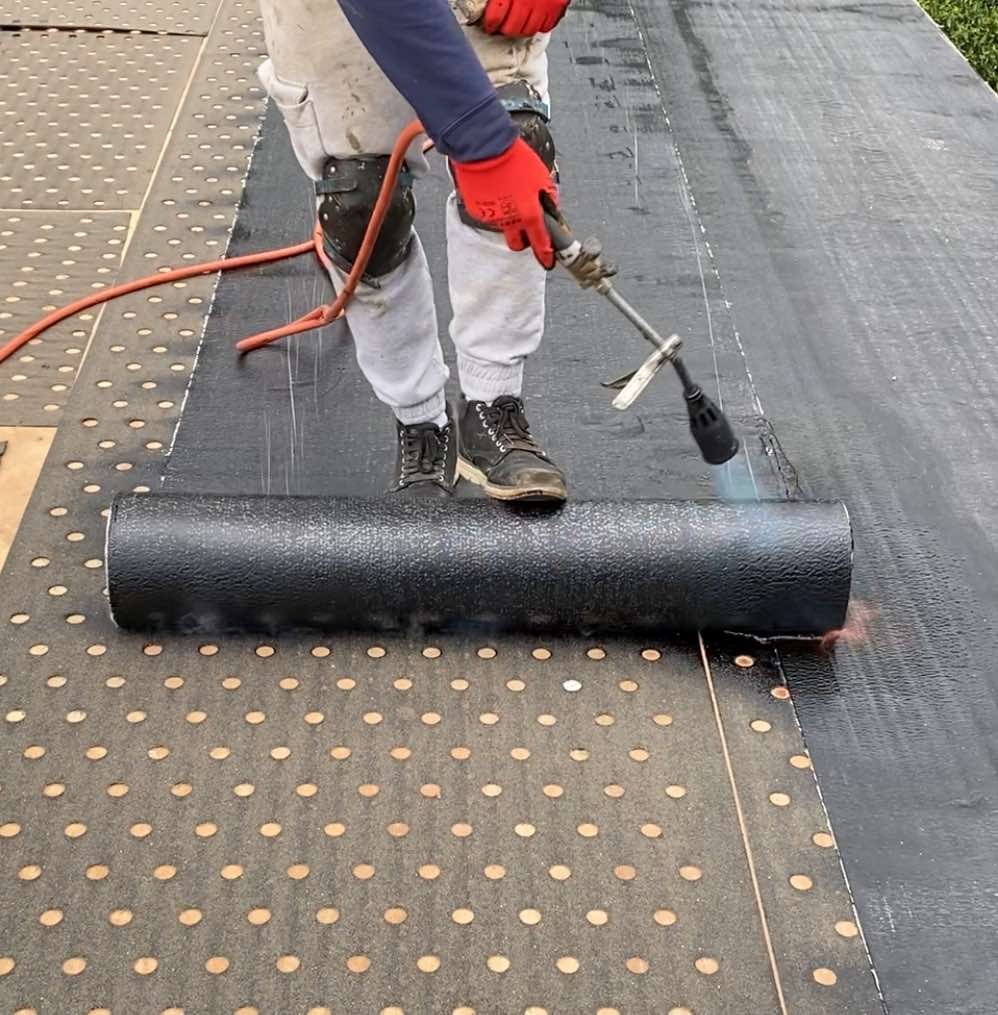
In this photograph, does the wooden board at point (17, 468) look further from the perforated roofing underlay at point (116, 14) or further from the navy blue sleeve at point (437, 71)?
the perforated roofing underlay at point (116, 14)

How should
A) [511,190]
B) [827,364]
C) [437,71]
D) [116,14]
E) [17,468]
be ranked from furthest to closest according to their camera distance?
[116,14] → [827,364] → [17,468] → [511,190] → [437,71]

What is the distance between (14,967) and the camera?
1632mm

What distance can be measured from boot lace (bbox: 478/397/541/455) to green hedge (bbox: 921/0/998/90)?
379 centimetres

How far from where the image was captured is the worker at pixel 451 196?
1.80 metres

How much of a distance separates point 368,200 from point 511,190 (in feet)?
1.21

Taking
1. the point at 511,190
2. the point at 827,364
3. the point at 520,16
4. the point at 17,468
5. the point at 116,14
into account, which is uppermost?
the point at 520,16

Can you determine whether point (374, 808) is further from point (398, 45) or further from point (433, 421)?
point (398, 45)

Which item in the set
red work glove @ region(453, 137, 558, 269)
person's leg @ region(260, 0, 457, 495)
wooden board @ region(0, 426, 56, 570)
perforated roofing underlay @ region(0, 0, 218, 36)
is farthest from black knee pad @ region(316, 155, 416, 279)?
perforated roofing underlay @ region(0, 0, 218, 36)

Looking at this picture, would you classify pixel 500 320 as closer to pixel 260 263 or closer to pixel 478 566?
pixel 478 566

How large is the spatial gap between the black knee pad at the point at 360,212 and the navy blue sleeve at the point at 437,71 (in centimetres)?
32

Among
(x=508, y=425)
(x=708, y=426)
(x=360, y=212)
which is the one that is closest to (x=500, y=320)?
(x=508, y=425)

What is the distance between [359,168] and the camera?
215 centimetres

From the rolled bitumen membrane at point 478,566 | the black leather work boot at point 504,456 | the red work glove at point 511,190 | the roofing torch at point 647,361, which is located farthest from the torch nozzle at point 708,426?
the red work glove at point 511,190

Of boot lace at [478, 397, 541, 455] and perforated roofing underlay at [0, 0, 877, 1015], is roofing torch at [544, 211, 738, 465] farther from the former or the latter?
perforated roofing underlay at [0, 0, 877, 1015]
